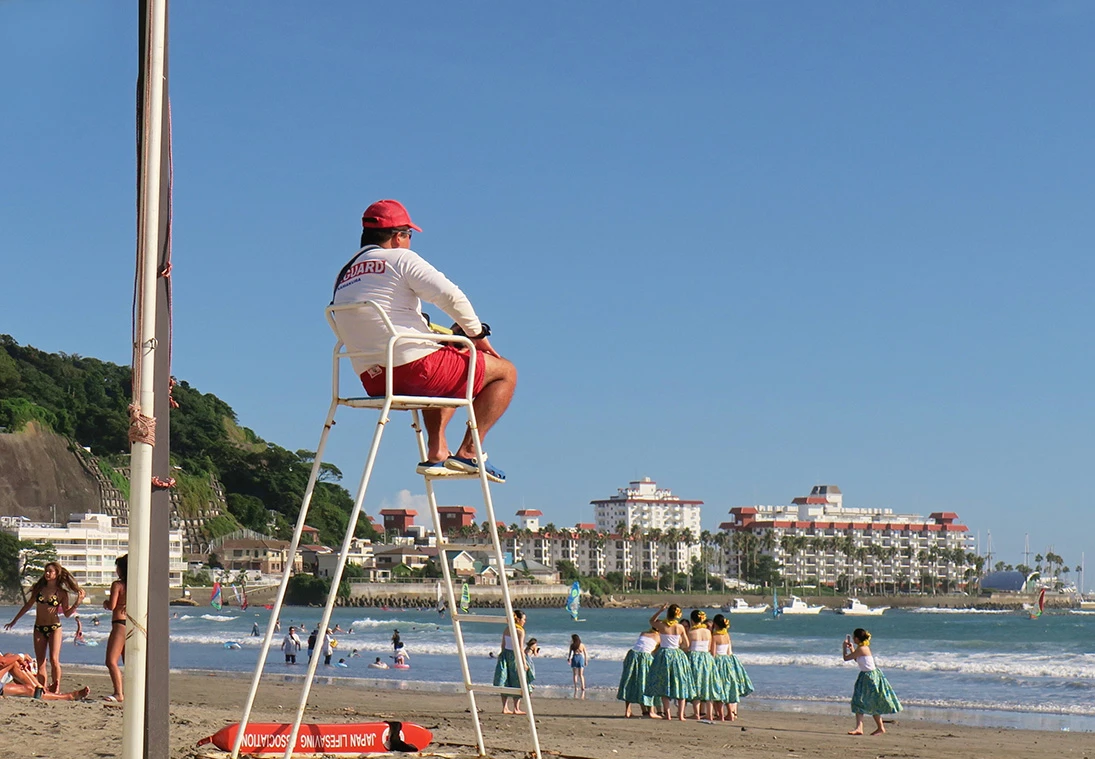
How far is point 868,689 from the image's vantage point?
14828 mm

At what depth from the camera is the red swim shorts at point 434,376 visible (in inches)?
184

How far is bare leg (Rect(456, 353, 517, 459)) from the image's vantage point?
4.89 meters

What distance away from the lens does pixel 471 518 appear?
19800 cm

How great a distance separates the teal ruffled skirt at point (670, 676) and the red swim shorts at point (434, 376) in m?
11.2

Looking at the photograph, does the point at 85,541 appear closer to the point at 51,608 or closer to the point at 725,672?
the point at 725,672

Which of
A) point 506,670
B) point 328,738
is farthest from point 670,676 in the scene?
point 328,738

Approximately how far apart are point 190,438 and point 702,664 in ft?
451

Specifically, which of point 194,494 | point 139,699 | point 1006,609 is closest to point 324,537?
point 194,494

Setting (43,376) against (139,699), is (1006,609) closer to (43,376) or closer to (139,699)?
(43,376)

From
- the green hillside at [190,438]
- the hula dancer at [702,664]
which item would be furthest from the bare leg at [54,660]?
the green hillside at [190,438]

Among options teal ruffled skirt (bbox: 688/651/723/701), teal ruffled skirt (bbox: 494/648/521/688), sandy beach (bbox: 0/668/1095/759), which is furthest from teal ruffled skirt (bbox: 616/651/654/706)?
teal ruffled skirt (bbox: 494/648/521/688)

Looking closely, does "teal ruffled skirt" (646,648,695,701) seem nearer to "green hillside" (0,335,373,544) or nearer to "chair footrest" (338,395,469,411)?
"chair footrest" (338,395,469,411)

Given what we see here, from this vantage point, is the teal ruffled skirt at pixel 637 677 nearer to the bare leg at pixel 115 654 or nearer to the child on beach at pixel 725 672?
the child on beach at pixel 725 672

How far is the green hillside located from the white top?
391 feet
